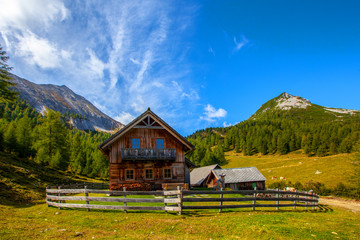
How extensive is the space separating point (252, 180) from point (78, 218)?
40.0 meters

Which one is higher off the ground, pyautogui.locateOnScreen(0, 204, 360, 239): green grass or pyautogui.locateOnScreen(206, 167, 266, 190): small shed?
pyautogui.locateOnScreen(0, 204, 360, 239): green grass

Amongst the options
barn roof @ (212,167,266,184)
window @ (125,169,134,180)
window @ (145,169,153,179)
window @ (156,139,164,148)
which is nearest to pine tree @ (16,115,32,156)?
window @ (125,169,134,180)

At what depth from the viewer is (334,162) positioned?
6869 centimetres

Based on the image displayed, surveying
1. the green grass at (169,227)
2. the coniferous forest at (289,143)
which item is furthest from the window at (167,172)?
the coniferous forest at (289,143)

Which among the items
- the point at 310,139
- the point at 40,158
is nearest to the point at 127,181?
the point at 40,158

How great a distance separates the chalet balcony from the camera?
2372 centimetres

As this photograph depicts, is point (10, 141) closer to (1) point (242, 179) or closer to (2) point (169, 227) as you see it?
(1) point (242, 179)

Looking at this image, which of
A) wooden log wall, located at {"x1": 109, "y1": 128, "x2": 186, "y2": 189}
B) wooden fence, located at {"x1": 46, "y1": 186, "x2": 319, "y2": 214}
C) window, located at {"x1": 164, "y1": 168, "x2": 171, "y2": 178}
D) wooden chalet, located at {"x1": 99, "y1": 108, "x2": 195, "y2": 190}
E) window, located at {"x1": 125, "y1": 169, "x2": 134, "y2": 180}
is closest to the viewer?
wooden fence, located at {"x1": 46, "y1": 186, "x2": 319, "y2": 214}

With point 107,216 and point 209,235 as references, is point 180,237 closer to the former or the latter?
point 209,235

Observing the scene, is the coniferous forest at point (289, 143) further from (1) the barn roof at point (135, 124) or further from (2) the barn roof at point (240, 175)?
(1) the barn roof at point (135, 124)

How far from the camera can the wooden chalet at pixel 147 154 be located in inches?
949

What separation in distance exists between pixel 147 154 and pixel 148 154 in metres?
0.12

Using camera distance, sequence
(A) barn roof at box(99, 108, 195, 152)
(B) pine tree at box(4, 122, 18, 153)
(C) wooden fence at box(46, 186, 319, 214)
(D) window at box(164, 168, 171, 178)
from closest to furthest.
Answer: (C) wooden fence at box(46, 186, 319, 214)
(A) barn roof at box(99, 108, 195, 152)
(D) window at box(164, 168, 171, 178)
(B) pine tree at box(4, 122, 18, 153)

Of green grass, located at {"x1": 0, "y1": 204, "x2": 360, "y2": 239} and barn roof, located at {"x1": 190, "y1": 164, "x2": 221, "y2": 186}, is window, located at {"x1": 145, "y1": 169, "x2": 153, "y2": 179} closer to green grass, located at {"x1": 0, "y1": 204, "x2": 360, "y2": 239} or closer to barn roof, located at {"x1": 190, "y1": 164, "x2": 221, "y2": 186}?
green grass, located at {"x1": 0, "y1": 204, "x2": 360, "y2": 239}
